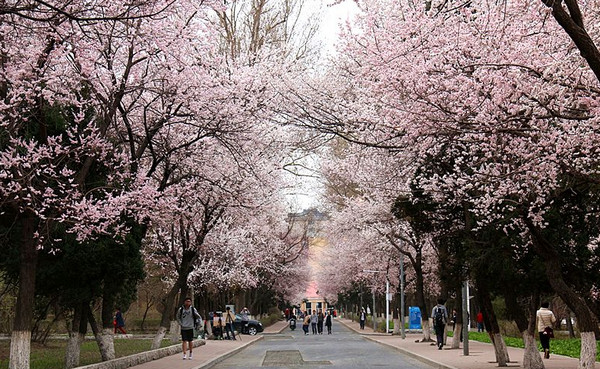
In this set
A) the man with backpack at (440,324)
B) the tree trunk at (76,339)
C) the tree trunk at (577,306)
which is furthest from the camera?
the man with backpack at (440,324)

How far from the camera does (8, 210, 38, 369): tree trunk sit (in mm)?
14625

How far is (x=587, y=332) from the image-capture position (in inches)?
591

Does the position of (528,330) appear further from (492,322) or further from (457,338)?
(457,338)

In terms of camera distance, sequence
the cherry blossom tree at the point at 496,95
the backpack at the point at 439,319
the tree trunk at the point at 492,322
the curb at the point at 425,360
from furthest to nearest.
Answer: the backpack at the point at 439,319 < the curb at the point at 425,360 < the tree trunk at the point at 492,322 < the cherry blossom tree at the point at 496,95

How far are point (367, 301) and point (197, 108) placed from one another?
78162mm

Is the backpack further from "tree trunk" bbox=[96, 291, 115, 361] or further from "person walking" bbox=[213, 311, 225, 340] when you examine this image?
"person walking" bbox=[213, 311, 225, 340]

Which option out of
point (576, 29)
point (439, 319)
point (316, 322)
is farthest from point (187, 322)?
point (316, 322)

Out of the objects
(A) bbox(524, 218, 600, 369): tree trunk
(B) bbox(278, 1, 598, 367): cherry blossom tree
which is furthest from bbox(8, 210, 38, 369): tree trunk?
A: (A) bbox(524, 218, 600, 369): tree trunk

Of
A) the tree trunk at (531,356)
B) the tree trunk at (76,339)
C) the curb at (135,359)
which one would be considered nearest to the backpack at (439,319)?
the curb at (135,359)

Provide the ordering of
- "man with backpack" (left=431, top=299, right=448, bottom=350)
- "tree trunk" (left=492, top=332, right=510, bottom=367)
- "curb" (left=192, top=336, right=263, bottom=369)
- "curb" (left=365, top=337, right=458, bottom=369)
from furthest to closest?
"man with backpack" (left=431, top=299, right=448, bottom=350) → "curb" (left=192, top=336, right=263, bottom=369) → "curb" (left=365, top=337, right=458, bottom=369) → "tree trunk" (left=492, top=332, right=510, bottom=367)

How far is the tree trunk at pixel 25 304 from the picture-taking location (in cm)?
1462

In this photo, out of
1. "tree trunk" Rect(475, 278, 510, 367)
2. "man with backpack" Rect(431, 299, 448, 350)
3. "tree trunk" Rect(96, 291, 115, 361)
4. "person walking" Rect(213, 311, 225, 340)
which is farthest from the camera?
"person walking" Rect(213, 311, 225, 340)

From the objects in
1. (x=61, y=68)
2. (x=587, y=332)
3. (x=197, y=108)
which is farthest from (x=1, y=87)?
(x=587, y=332)

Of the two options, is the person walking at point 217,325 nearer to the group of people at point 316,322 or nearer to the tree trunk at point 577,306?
the group of people at point 316,322
